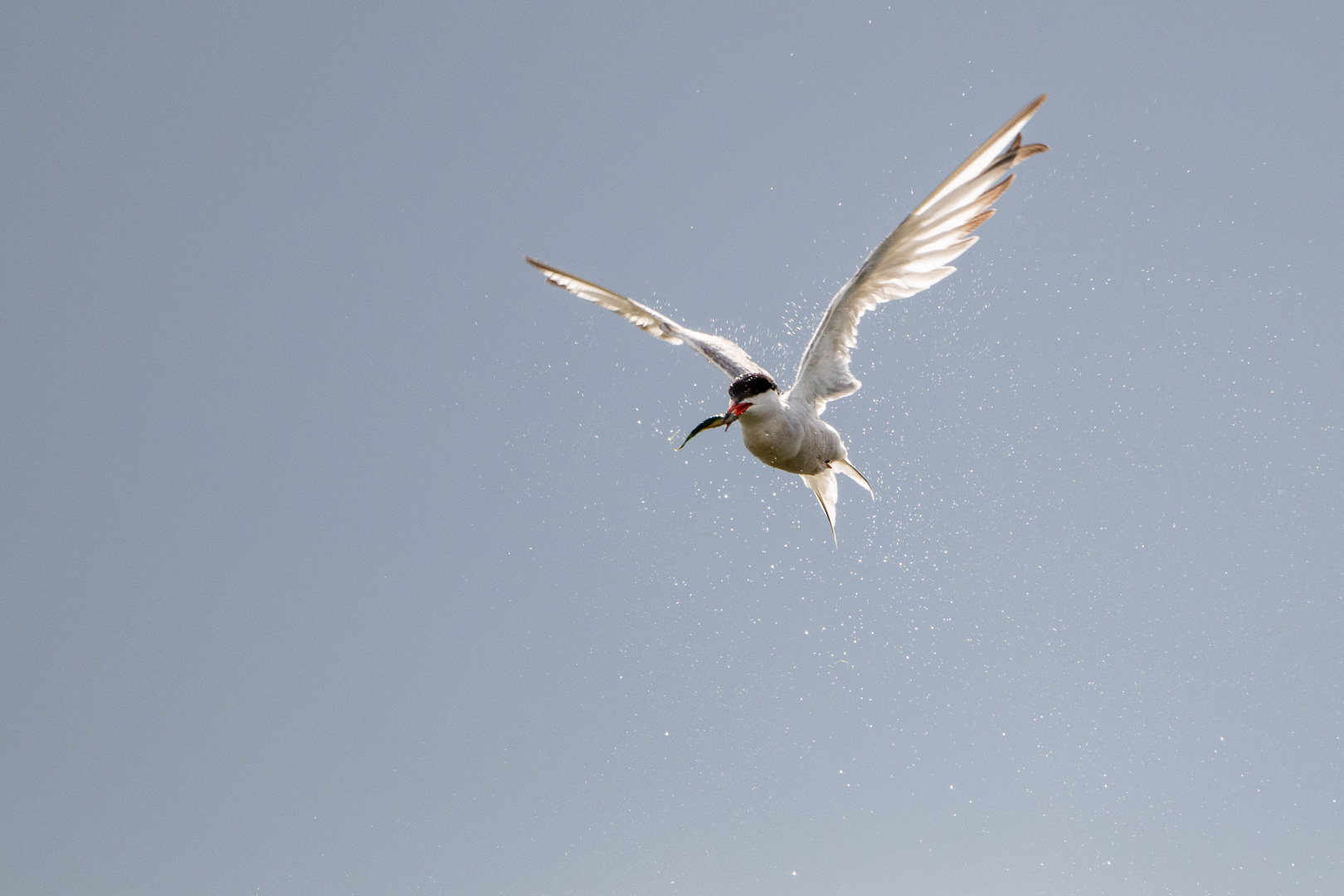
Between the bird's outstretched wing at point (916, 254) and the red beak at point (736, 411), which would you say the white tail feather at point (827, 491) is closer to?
the bird's outstretched wing at point (916, 254)

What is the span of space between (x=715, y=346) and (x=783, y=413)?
1.59 metres

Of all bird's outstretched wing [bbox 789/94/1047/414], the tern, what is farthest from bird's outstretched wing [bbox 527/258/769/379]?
bird's outstretched wing [bbox 789/94/1047/414]

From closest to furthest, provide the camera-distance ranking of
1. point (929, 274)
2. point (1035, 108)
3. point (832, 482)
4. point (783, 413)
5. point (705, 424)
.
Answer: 1. point (1035, 108)
2. point (705, 424)
3. point (783, 413)
4. point (929, 274)
5. point (832, 482)

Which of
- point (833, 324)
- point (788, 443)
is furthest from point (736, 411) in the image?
point (833, 324)

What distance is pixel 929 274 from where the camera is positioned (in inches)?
295

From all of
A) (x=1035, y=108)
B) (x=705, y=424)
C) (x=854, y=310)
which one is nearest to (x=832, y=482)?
(x=854, y=310)

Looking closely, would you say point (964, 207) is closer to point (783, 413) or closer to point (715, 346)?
point (783, 413)

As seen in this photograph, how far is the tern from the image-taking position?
→ 6465mm

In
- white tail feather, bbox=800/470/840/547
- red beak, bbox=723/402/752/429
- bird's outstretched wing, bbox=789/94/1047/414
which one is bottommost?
white tail feather, bbox=800/470/840/547

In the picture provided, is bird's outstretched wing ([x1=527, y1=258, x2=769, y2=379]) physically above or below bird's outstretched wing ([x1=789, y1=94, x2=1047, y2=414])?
below

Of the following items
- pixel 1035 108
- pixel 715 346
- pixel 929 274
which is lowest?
pixel 715 346

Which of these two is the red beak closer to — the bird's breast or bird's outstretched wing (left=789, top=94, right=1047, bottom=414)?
the bird's breast

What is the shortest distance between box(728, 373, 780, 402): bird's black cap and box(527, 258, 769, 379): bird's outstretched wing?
57.2 inches

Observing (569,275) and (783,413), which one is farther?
(569,275)
